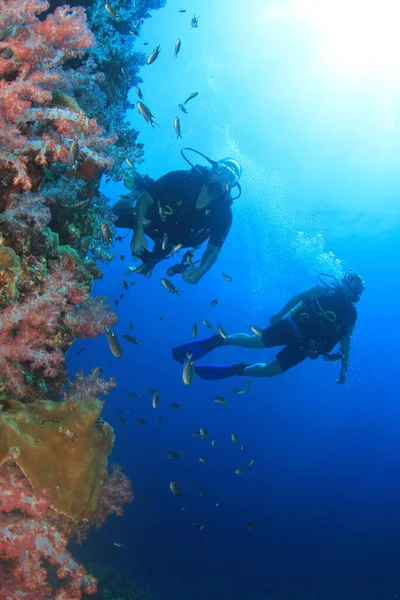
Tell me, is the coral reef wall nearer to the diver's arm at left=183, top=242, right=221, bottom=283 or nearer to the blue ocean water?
the diver's arm at left=183, top=242, right=221, bottom=283

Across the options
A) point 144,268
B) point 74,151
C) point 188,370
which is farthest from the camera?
point 144,268

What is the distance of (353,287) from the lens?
889 centimetres

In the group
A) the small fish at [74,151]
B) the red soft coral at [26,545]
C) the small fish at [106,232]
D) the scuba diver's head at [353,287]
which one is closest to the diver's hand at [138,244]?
the small fish at [106,232]

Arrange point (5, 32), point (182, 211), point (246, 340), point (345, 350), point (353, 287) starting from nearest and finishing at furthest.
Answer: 1. point (5, 32)
2. point (182, 211)
3. point (353, 287)
4. point (345, 350)
5. point (246, 340)

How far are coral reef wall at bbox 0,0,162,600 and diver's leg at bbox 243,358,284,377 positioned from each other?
643 centimetres

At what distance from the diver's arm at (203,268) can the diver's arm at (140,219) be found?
3.70ft

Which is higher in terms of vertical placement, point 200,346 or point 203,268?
point 203,268

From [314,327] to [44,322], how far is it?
7.54 metres

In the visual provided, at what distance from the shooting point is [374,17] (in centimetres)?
2225

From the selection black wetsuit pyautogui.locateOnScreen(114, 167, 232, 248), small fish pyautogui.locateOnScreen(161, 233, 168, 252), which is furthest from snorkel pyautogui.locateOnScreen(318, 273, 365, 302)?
small fish pyautogui.locateOnScreen(161, 233, 168, 252)

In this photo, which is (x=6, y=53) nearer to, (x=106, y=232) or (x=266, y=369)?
(x=106, y=232)

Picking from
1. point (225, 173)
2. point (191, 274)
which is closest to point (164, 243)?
point (191, 274)

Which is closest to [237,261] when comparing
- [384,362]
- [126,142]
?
[384,362]

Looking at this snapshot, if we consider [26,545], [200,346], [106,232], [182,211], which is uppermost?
[106,232]
